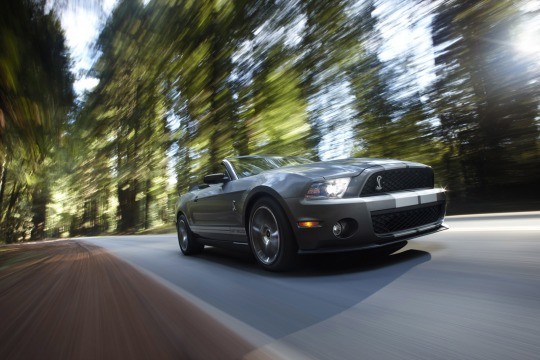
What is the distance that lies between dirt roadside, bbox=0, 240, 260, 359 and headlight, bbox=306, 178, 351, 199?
132 cm

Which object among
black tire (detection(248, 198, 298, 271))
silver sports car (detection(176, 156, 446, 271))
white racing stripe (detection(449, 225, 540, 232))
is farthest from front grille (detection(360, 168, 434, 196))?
white racing stripe (detection(449, 225, 540, 232))

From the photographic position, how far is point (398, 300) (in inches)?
96.8

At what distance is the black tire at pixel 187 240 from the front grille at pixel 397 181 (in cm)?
345

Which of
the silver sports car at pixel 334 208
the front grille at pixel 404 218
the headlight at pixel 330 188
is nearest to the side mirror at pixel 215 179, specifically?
the silver sports car at pixel 334 208

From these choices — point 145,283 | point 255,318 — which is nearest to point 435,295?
point 255,318

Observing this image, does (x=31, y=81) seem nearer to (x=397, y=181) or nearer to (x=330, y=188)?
(x=330, y=188)

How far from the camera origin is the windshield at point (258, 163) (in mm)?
4676

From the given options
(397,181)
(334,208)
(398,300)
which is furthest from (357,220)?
(398,300)

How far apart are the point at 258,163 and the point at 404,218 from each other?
2041mm

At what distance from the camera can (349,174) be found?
329cm

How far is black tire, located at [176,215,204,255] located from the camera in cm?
608

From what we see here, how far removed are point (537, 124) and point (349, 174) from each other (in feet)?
20.7

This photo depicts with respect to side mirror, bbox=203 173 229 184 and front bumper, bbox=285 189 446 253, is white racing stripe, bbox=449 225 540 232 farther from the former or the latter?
side mirror, bbox=203 173 229 184

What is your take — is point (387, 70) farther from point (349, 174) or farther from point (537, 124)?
point (349, 174)
